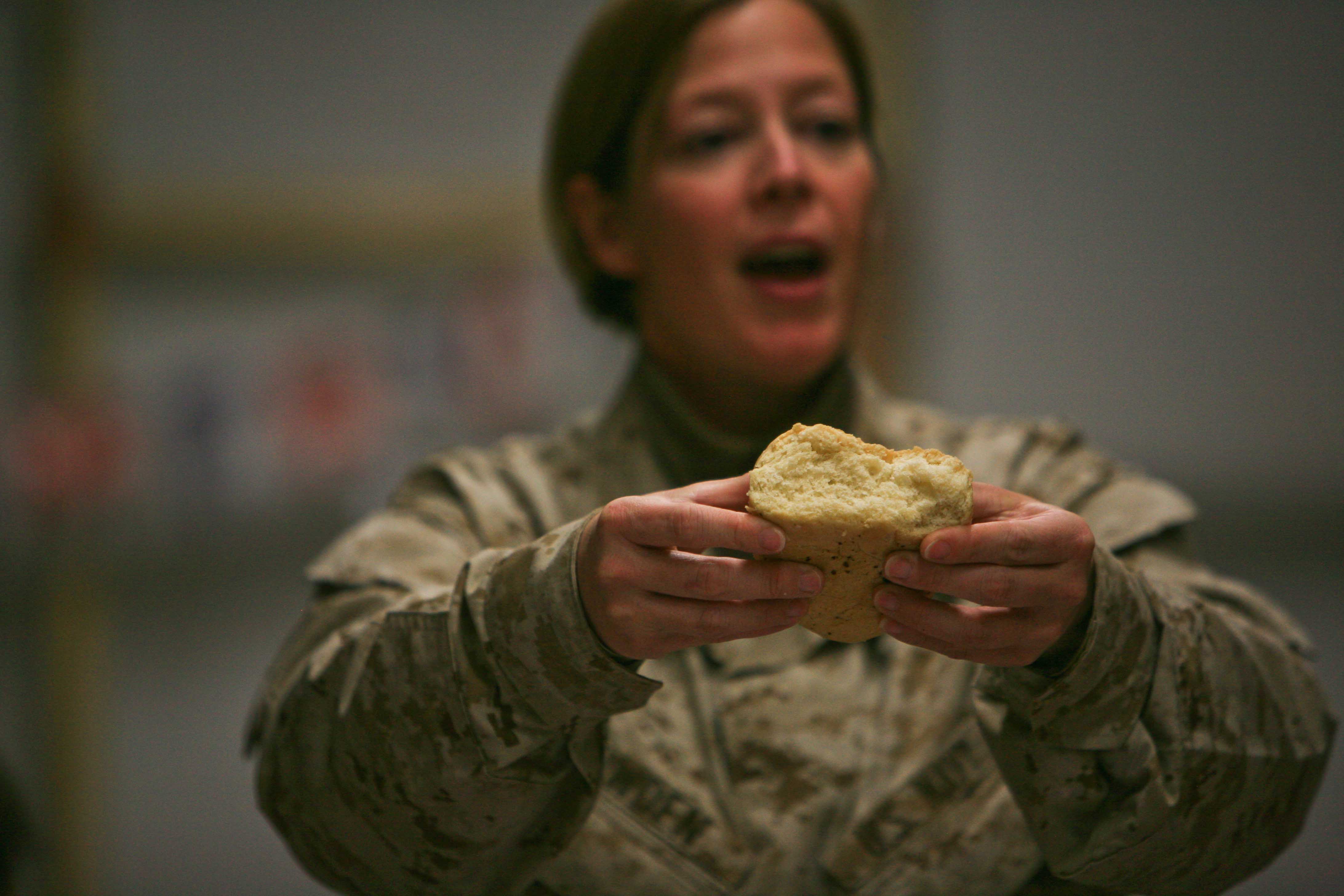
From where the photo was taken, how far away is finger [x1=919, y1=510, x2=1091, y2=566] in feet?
1.95

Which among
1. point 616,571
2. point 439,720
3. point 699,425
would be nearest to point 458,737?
point 439,720

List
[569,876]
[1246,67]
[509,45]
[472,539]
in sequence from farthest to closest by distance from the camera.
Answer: [509,45] → [1246,67] → [472,539] → [569,876]

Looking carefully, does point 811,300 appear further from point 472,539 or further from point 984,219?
point 984,219

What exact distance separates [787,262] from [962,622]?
463mm

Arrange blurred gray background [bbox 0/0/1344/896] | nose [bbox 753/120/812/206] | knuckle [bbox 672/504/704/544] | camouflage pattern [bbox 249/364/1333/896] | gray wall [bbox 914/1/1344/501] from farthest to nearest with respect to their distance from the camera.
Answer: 1. blurred gray background [bbox 0/0/1344/896]
2. gray wall [bbox 914/1/1344/501]
3. nose [bbox 753/120/812/206]
4. camouflage pattern [bbox 249/364/1333/896]
5. knuckle [bbox 672/504/704/544]

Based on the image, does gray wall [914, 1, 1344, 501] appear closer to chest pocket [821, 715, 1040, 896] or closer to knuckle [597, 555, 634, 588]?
chest pocket [821, 715, 1040, 896]

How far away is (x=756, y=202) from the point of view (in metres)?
0.98

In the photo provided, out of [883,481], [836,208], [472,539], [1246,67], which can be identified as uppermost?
[1246,67]

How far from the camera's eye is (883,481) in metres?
0.63

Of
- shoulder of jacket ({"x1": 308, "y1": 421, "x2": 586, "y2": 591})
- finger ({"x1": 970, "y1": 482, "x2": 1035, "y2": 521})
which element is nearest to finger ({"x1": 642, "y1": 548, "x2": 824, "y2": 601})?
finger ({"x1": 970, "y1": 482, "x2": 1035, "y2": 521})

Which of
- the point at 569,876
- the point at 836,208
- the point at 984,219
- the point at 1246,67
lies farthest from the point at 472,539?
the point at 1246,67

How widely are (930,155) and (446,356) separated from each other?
897 mm

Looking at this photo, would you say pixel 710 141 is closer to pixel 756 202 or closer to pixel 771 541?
pixel 756 202

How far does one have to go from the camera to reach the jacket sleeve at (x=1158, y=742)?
2.22 ft
